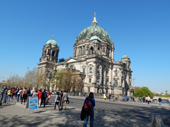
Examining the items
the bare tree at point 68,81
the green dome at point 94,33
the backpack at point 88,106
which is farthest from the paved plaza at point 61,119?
the green dome at point 94,33

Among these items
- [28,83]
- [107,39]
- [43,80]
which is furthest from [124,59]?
[28,83]

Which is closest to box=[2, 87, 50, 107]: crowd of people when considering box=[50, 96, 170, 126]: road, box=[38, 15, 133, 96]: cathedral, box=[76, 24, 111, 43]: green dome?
box=[50, 96, 170, 126]: road

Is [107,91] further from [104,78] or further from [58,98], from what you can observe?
[58,98]

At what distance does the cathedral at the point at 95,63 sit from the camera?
48.2m

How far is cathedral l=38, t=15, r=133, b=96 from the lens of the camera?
48.2 meters

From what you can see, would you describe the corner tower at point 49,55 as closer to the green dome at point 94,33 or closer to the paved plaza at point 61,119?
the green dome at point 94,33

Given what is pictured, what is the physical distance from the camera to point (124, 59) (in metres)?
72.2

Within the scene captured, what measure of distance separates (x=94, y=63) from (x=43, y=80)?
22.8 metres

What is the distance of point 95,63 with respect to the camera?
48.1m

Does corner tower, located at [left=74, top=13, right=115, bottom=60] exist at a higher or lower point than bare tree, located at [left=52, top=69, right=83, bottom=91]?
higher

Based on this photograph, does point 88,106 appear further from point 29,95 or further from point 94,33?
point 94,33

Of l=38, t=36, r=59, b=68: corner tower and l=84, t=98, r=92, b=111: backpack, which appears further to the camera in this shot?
l=38, t=36, r=59, b=68: corner tower

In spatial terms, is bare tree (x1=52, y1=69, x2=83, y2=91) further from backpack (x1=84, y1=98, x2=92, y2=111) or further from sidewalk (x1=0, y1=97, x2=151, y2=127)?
backpack (x1=84, y1=98, x2=92, y2=111)

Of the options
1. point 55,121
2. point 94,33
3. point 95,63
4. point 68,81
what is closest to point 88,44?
point 94,33
